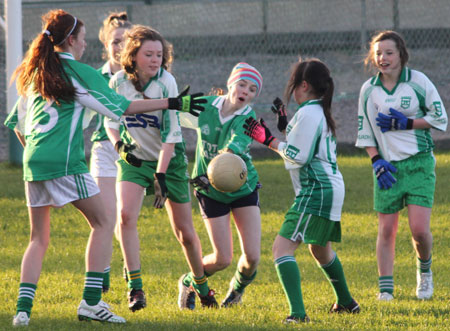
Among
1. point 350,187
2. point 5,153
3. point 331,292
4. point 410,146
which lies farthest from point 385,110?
point 5,153

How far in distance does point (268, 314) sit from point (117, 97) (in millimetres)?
1864

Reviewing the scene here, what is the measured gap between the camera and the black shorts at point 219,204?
19.8 feet

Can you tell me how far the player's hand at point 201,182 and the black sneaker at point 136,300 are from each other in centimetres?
88

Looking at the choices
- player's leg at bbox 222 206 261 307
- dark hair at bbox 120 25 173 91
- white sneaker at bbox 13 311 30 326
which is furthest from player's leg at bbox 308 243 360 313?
white sneaker at bbox 13 311 30 326

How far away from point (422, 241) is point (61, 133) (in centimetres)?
306

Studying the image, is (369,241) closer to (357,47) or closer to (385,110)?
(385,110)

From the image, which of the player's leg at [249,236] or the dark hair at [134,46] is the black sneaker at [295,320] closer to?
the player's leg at [249,236]

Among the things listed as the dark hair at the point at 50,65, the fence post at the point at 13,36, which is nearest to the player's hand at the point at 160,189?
the dark hair at the point at 50,65

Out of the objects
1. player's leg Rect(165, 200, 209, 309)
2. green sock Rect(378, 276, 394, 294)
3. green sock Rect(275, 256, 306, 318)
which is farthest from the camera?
green sock Rect(378, 276, 394, 294)

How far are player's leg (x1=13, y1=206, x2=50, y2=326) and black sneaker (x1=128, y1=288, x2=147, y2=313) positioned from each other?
2.84ft

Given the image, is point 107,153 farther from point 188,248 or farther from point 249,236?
point 249,236

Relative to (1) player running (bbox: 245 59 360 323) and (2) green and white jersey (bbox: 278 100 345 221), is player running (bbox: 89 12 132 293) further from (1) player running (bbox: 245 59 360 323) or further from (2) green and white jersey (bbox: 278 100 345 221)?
(2) green and white jersey (bbox: 278 100 345 221)

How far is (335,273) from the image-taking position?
5.69m

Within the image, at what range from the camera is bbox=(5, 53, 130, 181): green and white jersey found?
5066mm
